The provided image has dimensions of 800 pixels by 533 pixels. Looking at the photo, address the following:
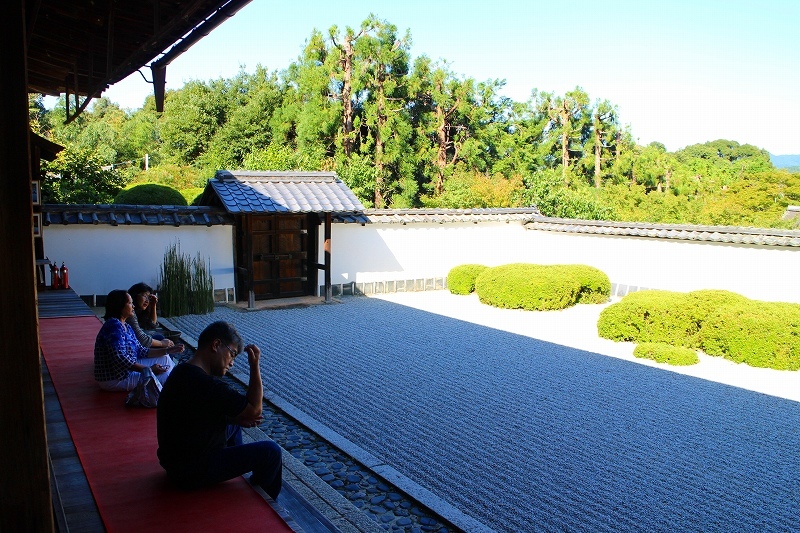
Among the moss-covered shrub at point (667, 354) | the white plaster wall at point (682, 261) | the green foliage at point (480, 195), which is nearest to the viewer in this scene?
the moss-covered shrub at point (667, 354)

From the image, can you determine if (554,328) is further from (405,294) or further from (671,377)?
(405,294)

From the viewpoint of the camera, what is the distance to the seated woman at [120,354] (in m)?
4.58

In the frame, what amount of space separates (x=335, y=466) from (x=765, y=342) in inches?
240

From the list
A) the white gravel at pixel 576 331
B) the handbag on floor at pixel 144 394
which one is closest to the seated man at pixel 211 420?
the handbag on floor at pixel 144 394

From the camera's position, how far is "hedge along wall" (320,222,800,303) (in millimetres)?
10859

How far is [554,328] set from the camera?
32.9 feet

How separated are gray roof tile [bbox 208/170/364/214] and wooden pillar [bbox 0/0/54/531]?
8575 mm

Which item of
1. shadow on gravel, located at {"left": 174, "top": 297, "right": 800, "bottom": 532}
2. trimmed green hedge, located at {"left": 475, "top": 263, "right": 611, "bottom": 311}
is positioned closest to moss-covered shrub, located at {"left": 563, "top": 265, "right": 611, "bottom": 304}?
trimmed green hedge, located at {"left": 475, "top": 263, "right": 611, "bottom": 311}

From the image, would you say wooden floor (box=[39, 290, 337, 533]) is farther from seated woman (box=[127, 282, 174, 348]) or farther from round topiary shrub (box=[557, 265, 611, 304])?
round topiary shrub (box=[557, 265, 611, 304])

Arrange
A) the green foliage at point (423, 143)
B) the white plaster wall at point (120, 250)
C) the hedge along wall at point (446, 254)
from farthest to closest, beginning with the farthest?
the green foliage at point (423, 143), the hedge along wall at point (446, 254), the white plaster wall at point (120, 250)

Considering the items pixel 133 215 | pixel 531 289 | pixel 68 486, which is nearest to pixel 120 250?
pixel 133 215

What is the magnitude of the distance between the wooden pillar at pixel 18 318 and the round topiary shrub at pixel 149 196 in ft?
41.7

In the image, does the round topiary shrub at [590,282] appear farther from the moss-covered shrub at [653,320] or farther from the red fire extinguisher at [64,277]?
the red fire extinguisher at [64,277]

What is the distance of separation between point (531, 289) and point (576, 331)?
5.64 ft
